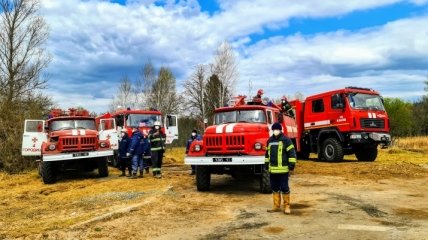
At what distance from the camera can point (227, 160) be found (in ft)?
34.1

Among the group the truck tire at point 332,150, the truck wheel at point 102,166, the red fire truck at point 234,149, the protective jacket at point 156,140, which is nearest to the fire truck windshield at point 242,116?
the red fire truck at point 234,149

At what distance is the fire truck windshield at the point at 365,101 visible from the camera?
18.0m

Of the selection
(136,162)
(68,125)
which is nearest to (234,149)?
(136,162)

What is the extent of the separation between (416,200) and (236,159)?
394cm

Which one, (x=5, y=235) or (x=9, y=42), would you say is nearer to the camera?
(x=5, y=235)

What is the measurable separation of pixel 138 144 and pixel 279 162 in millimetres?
6801

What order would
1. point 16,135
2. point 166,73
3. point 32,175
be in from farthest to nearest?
point 166,73, point 16,135, point 32,175

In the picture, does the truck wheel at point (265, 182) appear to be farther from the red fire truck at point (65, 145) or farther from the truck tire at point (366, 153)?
the truck tire at point (366, 153)

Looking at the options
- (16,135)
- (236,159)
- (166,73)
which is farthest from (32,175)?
(166,73)

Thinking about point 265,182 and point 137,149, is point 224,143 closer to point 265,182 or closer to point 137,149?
point 265,182

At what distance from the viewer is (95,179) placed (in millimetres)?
14648

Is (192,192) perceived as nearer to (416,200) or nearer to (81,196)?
(81,196)

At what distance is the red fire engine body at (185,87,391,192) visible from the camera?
34.5 ft

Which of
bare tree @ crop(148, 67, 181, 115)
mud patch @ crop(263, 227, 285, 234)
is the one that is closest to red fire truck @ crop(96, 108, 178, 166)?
mud patch @ crop(263, 227, 285, 234)
